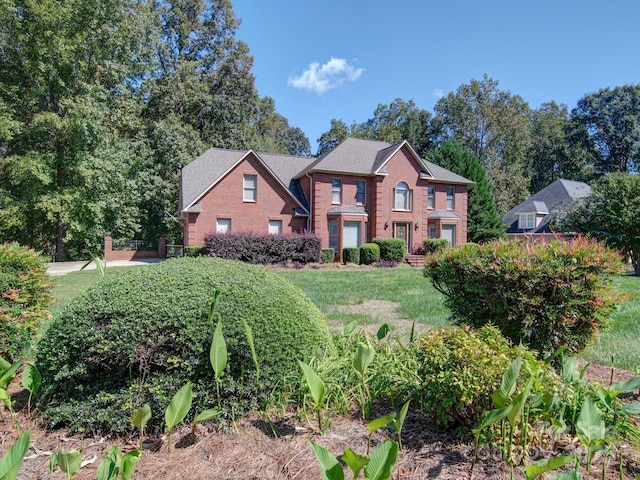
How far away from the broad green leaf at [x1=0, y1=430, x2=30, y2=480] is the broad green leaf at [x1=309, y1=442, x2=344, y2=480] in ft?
3.96

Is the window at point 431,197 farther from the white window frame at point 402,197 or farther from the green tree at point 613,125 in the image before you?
the green tree at point 613,125

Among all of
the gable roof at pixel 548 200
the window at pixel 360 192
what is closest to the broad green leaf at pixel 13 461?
the window at pixel 360 192

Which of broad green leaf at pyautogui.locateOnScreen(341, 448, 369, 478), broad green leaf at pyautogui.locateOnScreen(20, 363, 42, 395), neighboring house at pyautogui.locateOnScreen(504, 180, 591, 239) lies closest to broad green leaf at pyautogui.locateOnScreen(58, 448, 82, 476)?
broad green leaf at pyautogui.locateOnScreen(20, 363, 42, 395)

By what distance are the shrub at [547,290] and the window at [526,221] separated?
34.5 metres

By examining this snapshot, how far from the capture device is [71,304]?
9.50 ft

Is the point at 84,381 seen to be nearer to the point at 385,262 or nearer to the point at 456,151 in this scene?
the point at 385,262

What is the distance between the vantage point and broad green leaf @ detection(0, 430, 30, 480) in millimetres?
1543

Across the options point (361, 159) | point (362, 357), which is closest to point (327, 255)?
point (361, 159)

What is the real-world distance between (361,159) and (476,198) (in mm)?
10957

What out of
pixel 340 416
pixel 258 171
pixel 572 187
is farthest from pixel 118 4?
pixel 572 187

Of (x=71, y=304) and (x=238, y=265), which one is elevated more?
(x=238, y=265)

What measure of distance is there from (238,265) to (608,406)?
2.94 metres

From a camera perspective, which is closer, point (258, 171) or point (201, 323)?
point (201, 323)

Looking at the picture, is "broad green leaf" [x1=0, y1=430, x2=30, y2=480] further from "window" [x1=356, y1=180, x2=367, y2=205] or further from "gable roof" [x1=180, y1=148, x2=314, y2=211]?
"window" [x1=356, y1=180, x2=367, y2=205]
